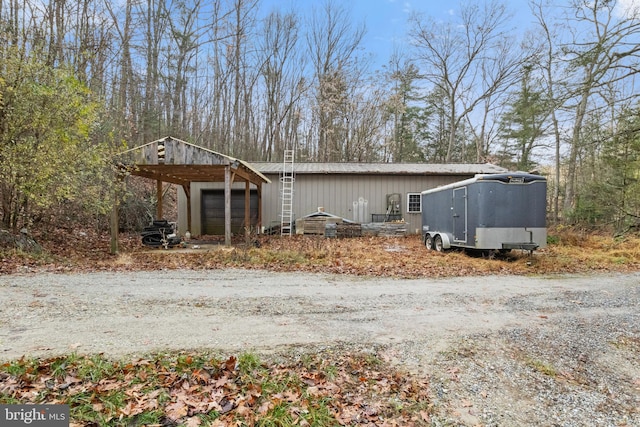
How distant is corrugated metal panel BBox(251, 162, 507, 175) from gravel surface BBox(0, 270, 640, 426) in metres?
9.80

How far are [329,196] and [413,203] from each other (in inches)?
154

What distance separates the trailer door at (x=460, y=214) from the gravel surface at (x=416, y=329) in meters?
3.17

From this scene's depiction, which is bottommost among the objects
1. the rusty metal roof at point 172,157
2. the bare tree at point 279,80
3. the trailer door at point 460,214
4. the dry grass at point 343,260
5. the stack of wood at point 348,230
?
the dry grass at point 343,260

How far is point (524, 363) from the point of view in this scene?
3320 millimetres

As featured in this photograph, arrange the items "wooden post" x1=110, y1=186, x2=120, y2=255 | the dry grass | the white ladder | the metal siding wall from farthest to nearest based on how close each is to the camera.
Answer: the metal siding wall → the white ladder → "wooden post" x1=110, y1=186, x2=120, y2=255 → the dry grass

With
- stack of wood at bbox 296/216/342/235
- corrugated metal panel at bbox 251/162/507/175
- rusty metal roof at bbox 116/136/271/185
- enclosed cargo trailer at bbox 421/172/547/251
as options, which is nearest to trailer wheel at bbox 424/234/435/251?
enclosed cargo trailer at bbox 421/172/547/251

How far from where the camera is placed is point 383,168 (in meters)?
16.3

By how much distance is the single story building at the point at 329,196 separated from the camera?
1556 cm

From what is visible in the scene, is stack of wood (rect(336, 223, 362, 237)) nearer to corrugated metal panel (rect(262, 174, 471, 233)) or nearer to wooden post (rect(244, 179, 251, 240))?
corrugated metal panel (rect(262, 174, 471, 233))

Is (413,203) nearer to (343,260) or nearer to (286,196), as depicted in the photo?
(286,196)

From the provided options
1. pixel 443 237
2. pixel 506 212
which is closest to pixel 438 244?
pixel 443 237

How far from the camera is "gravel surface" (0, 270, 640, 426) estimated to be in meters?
2.85

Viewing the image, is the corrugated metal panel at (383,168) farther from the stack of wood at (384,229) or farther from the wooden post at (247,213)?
the wooden post at (247,213)

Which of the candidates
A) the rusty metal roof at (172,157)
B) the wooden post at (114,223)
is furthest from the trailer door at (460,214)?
the wooden post at (114,223)
